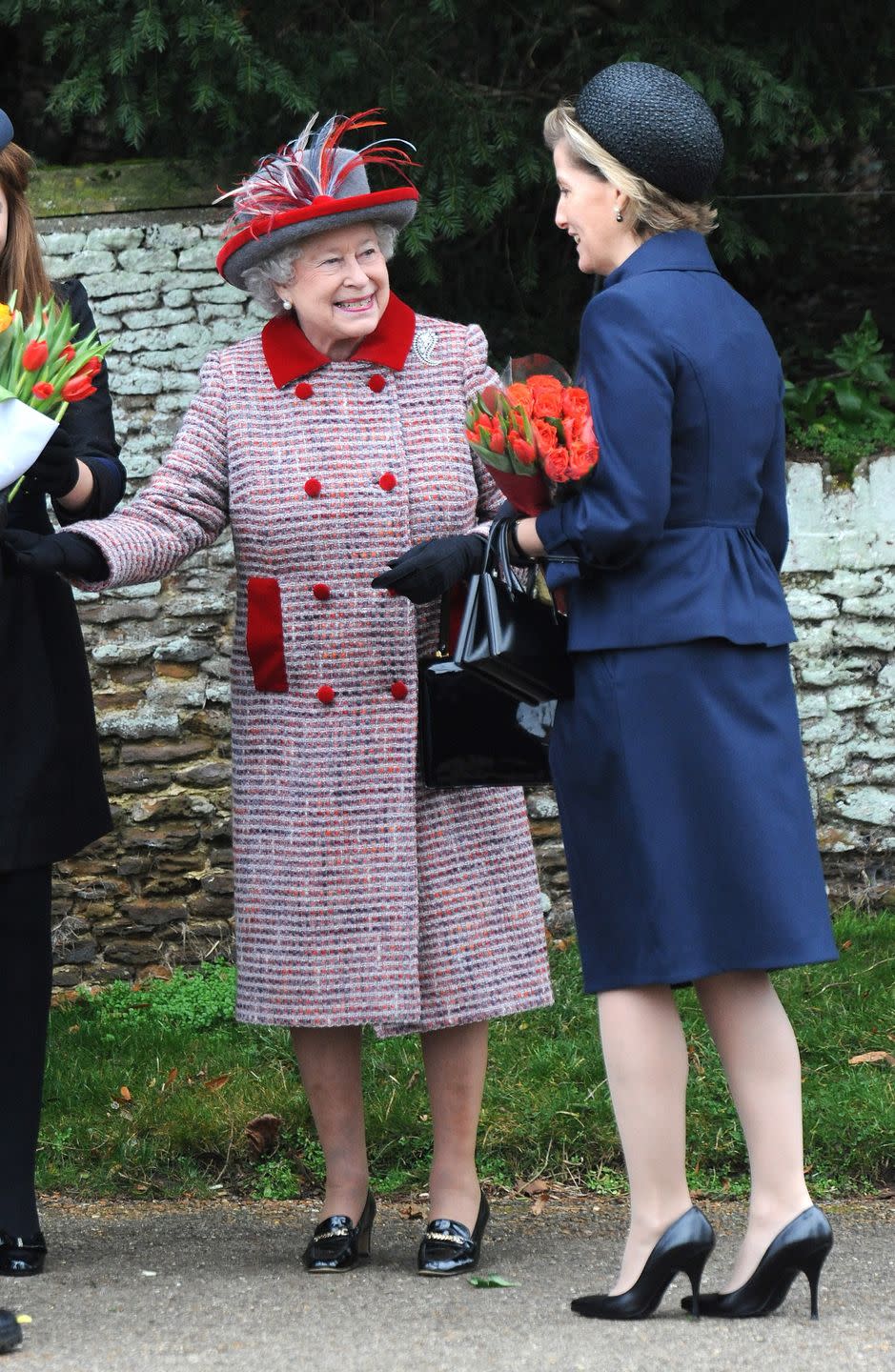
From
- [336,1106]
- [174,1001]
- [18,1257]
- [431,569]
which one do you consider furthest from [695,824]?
[174,1001]

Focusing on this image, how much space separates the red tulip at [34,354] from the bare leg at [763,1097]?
5.06ft

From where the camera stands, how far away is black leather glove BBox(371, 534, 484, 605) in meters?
3.08

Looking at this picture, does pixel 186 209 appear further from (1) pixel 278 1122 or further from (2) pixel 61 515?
(1) pixel 278 1122

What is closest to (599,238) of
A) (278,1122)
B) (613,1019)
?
(613,1019)

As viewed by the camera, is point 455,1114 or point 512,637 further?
point 455,1114

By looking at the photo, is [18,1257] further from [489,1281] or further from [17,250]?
[17,250]

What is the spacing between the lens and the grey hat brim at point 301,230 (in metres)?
3.23

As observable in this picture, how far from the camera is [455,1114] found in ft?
11.1

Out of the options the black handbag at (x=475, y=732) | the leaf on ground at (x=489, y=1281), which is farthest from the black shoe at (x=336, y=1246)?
the black handbag at (x=475, y=732)

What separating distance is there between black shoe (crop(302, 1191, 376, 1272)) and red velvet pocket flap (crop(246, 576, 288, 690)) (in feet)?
3.42

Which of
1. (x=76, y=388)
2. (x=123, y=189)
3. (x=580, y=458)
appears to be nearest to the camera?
(x=580, y=458)

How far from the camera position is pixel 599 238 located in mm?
2938

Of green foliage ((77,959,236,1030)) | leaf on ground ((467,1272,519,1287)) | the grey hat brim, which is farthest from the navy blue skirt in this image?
green foliage ((77,959,236,1030))

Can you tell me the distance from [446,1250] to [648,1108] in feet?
2.09
